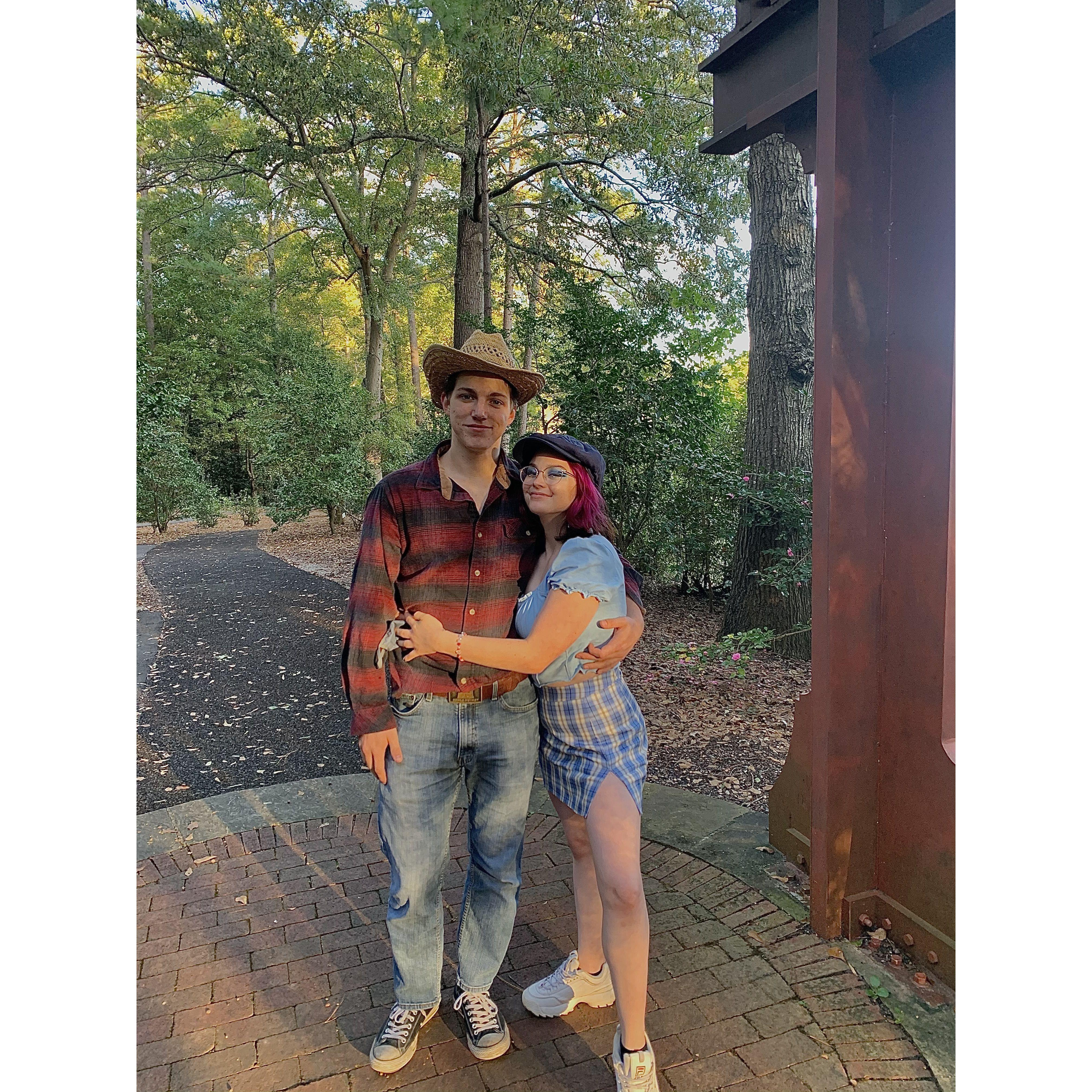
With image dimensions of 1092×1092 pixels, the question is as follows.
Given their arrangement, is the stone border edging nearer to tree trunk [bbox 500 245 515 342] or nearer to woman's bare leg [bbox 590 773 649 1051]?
woman's bare leg [bbox 590 773 649 1051]

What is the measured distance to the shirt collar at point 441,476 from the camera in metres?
2.16

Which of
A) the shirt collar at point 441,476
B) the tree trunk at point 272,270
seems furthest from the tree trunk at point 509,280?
the shirt collar at point 441,476

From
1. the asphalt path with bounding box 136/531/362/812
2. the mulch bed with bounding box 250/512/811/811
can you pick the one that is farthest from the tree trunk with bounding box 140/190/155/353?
the mulch bed with bounding box 250/512/811/811

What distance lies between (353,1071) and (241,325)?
22.2 metres

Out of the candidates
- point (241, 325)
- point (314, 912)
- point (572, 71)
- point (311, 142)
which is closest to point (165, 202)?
point (241, 325)

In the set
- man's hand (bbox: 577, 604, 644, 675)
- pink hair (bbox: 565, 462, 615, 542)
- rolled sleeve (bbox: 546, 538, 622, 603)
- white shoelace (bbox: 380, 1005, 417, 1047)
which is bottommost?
white shoelace (bbox: 380, 1005, 417, 1047)

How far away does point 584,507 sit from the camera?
2.13 metres

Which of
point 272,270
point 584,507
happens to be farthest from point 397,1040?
point 272,270

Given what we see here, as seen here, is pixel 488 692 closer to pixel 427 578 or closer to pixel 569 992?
pixel 427 578

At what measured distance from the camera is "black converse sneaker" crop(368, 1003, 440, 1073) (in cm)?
222

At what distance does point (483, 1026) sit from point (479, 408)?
1.72 metres

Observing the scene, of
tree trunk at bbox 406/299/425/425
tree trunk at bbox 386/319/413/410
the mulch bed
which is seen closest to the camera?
the mulch bed

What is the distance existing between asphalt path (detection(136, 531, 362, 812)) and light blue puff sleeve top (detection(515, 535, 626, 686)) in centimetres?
279

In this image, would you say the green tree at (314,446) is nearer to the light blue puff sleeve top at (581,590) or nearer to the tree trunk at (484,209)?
the tree trunk at (484,209)
